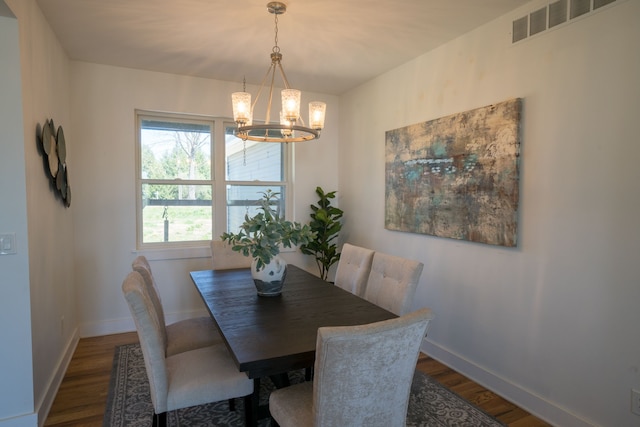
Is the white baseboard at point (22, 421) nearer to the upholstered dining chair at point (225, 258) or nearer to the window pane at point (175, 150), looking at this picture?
the upholstered dining chair at point (225, 258)

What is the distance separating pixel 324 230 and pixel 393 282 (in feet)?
6.82

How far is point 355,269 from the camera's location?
2727 mm

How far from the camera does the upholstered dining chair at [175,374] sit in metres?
1.60

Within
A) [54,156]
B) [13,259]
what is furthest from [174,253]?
[13,259]

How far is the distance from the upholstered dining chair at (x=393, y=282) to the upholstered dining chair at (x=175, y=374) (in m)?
0.96

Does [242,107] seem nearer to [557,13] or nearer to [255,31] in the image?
[255,31]

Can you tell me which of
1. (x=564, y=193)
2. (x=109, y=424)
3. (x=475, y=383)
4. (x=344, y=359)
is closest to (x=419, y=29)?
(x=564, y=193)

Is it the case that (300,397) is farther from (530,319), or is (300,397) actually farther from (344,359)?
(530,319)

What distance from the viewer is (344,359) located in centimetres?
123

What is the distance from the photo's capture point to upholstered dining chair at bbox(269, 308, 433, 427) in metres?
1.21

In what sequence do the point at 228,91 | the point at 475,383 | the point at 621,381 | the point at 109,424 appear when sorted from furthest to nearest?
the point at 228,91 < the point at 475,383 < the point at 109,424 < the point at 621,381

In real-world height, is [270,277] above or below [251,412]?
above

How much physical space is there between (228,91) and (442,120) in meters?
2.36

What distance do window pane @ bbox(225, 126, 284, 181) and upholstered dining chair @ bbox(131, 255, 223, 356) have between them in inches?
A: 80.2
